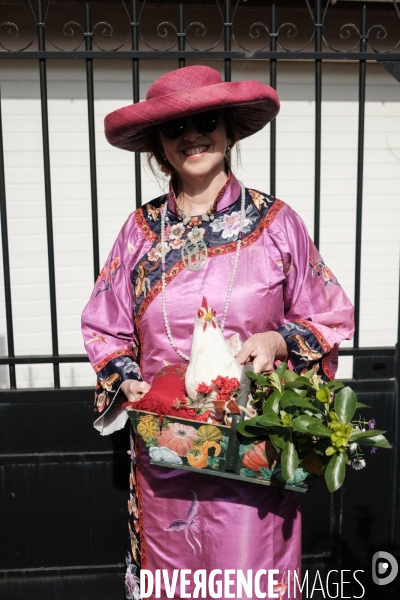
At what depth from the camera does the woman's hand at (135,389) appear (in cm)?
205

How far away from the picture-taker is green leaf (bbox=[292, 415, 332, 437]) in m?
1.68

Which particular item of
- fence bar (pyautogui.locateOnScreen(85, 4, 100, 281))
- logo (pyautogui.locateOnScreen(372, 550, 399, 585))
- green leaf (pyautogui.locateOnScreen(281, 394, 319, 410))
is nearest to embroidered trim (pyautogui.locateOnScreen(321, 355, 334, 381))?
green leaf (pyautogui.locateOnScreen(281, 394, 319, 410))

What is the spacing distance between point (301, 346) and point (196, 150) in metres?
0.63

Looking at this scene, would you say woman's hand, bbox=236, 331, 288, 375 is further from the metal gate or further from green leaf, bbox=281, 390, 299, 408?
the metal gate

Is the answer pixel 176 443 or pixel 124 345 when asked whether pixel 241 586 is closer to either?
pixel 176 443

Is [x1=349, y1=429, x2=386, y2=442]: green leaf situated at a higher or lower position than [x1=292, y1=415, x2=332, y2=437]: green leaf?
lower

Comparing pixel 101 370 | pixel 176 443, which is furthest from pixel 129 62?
pixel 176 443

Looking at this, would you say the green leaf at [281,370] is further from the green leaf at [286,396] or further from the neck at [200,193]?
the neck at [200,193]

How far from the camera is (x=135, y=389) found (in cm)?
206

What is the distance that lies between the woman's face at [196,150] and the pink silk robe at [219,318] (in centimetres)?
14

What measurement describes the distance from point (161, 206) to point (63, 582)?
1833 millimetres

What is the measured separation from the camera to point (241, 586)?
2.06 m

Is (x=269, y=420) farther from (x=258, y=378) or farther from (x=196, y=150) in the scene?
(x=196, y=150)

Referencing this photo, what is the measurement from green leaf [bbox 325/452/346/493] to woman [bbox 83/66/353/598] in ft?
1.11
